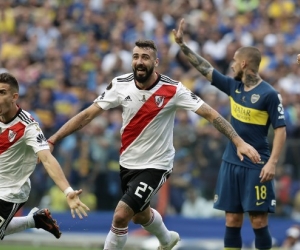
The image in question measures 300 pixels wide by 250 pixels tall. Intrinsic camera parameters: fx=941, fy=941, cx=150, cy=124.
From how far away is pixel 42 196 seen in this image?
62.2ft

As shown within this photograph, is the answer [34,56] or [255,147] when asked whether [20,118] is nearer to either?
[255,147]

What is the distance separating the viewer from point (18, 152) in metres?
11.1

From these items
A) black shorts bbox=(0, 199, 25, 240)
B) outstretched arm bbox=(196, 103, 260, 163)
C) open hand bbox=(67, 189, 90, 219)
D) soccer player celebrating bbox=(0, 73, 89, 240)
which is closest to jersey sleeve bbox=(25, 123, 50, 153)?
soccer player celebrating bbox=(0, 73, 89, 240)

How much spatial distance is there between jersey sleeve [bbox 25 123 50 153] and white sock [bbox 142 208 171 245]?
201cm

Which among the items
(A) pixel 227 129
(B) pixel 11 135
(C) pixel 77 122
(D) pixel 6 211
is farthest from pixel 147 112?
(D) pixel 6 211

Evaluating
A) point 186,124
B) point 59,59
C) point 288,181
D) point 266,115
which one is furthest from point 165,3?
point 266,115

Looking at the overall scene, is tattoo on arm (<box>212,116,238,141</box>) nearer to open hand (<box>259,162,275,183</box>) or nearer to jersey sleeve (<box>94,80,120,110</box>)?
open hand (<box>259,162,275,183</box>)

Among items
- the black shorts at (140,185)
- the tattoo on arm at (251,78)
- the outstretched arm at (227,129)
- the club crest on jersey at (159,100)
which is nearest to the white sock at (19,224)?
the black shorts at (140,185)

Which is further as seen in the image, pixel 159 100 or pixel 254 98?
pixel 254 98

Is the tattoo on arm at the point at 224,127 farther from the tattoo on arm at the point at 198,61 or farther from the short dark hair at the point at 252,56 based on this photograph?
the tattoo on arm at the point at 198,61

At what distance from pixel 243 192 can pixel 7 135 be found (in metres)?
3.34

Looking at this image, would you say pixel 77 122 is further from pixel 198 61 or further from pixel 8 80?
pixel 198 61

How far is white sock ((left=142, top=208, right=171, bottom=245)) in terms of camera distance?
12094 millimetres

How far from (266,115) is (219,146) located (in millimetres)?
5872
